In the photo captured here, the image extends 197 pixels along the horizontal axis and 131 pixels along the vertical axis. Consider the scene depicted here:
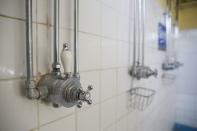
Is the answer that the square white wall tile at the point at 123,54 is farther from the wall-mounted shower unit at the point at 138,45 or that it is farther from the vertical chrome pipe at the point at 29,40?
the vertical chrome pipe at the point at 29,40

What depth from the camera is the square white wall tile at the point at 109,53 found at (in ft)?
2.75

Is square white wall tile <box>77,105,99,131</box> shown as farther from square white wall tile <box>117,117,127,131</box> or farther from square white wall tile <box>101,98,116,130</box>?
square white wall tile <box>117,117,127,131</box>

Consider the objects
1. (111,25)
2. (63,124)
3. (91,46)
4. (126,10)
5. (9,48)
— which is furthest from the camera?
(126,10)

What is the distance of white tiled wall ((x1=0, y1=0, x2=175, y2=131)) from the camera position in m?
0.43

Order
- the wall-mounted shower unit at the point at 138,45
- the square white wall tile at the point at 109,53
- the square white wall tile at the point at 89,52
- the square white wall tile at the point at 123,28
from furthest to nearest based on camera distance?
the wall-mounted shower unit at the point at 138,45
the square white wall tile at the point at 123,28
the square white wall tile at the point at 109,53
the square white wall tile at the point at 89,52

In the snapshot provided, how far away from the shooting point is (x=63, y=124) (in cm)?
60

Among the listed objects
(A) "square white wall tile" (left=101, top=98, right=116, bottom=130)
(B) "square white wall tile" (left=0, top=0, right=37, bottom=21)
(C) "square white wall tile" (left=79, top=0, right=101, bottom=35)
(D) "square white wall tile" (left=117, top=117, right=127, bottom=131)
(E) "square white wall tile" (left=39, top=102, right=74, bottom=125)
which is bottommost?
(D) "square white wall tile" (left=117, top=117, right=127, bottom=131)

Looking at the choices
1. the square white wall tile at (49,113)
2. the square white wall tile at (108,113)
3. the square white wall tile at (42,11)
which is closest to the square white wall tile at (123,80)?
the square white wall tile at (108,113)

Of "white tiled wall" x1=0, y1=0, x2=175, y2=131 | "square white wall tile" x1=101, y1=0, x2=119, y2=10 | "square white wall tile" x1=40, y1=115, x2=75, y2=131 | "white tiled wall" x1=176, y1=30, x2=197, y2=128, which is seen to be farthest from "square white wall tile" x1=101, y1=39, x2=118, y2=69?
"white tiled wall" x1=176, y1=30, x2=197, y2=128

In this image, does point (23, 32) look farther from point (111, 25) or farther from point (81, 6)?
point (111, 25)

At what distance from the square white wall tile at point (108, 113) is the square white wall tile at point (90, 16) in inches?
13.4

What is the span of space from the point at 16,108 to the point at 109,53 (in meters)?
0.54

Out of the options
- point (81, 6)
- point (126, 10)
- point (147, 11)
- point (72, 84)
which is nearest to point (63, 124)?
point (72, 84)

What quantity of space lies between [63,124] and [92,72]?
0.24 metres
